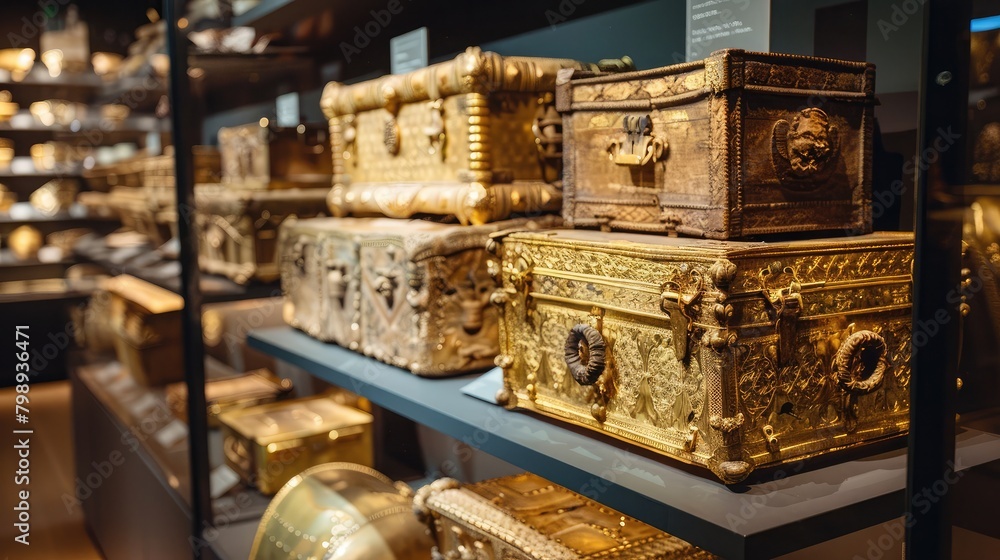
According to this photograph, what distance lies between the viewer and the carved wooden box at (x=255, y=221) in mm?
3115

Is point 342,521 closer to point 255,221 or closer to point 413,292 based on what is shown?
point 413,292

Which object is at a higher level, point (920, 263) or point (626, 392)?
point (920, 263)

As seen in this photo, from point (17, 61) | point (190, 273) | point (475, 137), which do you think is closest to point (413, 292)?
point (475, 137)

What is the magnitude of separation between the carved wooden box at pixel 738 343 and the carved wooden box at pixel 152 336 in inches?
113

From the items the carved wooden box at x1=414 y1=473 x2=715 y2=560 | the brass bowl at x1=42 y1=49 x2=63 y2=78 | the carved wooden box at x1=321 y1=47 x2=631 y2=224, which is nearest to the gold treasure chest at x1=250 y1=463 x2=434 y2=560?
the carved wooden box at x1=414 y1=473 x2=715 y2=560

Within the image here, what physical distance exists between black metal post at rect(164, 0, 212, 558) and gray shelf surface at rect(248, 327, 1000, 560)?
129 centimetres

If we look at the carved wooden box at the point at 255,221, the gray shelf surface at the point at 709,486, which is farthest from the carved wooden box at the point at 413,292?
the carved wooden box at the point at 255,221

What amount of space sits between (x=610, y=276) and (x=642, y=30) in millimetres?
790

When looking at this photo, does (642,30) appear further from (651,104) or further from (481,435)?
(481,435)

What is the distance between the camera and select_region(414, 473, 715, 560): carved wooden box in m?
1.53

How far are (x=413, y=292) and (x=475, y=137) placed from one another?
39 centimetres

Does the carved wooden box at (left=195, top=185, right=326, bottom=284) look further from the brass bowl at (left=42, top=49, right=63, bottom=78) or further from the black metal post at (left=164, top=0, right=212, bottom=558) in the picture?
the brass bowl at (left=42, top=49, right=63, bottom=78)

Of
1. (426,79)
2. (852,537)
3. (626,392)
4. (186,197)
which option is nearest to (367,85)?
(426,79)

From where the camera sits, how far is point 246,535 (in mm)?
2816
